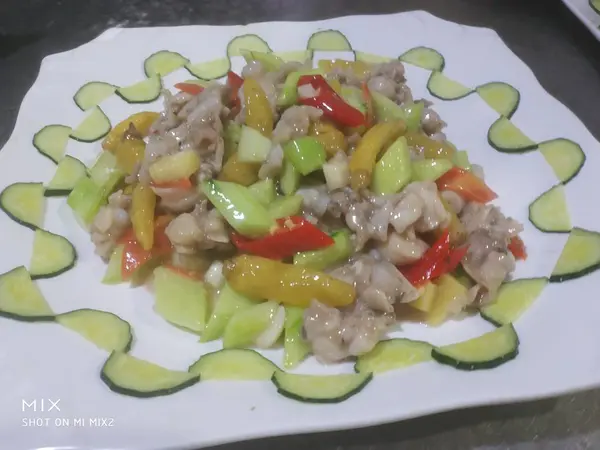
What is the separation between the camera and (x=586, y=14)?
4.38 meters

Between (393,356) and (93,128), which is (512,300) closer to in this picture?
(393,356)

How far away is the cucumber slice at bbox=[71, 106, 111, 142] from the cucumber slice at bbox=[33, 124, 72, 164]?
0.06 m

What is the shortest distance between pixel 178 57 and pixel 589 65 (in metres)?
3.20

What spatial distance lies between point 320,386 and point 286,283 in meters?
0.48

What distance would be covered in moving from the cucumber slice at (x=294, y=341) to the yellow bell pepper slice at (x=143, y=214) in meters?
0.75

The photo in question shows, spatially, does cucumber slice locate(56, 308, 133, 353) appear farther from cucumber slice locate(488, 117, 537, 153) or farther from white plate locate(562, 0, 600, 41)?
white plate locate(562, 0, 600, 41)

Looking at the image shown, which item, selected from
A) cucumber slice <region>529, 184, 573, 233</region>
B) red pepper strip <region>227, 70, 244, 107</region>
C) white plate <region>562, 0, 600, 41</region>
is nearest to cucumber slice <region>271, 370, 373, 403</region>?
cucumber slice <region>529, 184, 573, 233</region>

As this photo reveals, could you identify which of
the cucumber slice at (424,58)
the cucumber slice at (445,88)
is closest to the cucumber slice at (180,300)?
the cucumber slice at (445,88)

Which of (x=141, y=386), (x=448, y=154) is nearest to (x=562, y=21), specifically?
(x=448, y=154)

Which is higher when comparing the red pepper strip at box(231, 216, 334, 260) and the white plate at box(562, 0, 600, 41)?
the white plate at box(562, 0, 600, 41)

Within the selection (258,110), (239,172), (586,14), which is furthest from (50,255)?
(586,14)

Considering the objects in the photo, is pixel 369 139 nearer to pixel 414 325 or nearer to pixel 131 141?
pixel 414 325

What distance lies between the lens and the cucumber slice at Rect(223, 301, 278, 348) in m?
2.36

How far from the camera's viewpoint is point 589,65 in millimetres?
4582
